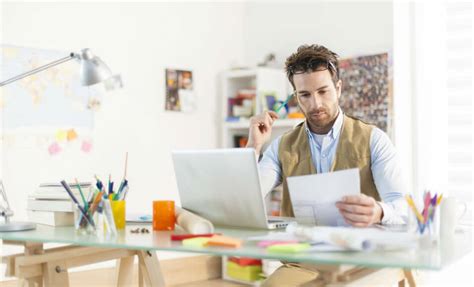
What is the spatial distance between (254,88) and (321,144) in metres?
2.25

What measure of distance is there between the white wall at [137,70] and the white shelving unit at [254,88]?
116 millimetres

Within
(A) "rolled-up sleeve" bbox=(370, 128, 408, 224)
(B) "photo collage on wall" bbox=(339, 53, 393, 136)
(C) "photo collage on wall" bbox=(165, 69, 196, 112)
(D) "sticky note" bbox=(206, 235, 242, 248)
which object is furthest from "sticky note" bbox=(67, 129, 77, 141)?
(D) "sticky note" bbox=(206, 235, 242, 248)

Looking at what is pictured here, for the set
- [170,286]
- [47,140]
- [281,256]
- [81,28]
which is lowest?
[170,286]

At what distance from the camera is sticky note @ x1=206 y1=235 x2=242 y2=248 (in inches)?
62.5

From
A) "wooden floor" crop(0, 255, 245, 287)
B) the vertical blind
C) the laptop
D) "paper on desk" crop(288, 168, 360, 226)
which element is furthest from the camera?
"wooden floor" crop(0, 255, 245, 287)

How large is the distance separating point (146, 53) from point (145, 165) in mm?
724

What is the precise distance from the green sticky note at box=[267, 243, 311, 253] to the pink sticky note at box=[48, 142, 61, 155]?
251cm

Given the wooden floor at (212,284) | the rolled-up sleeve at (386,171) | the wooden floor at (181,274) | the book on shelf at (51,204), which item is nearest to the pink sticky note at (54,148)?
the wooden floor at (181,274)

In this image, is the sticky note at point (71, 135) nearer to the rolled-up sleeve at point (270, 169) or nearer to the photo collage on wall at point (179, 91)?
the photo collage on wall at point (179, 91)

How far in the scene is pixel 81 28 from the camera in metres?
3.98

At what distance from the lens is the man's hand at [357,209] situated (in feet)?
5.79

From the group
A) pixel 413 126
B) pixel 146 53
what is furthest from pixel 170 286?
pixel 413 126

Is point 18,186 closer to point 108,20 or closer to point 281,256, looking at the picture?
point 108,20

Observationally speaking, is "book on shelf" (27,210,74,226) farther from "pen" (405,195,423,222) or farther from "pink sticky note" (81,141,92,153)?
"pink sticky note" (81,141,92,153)
